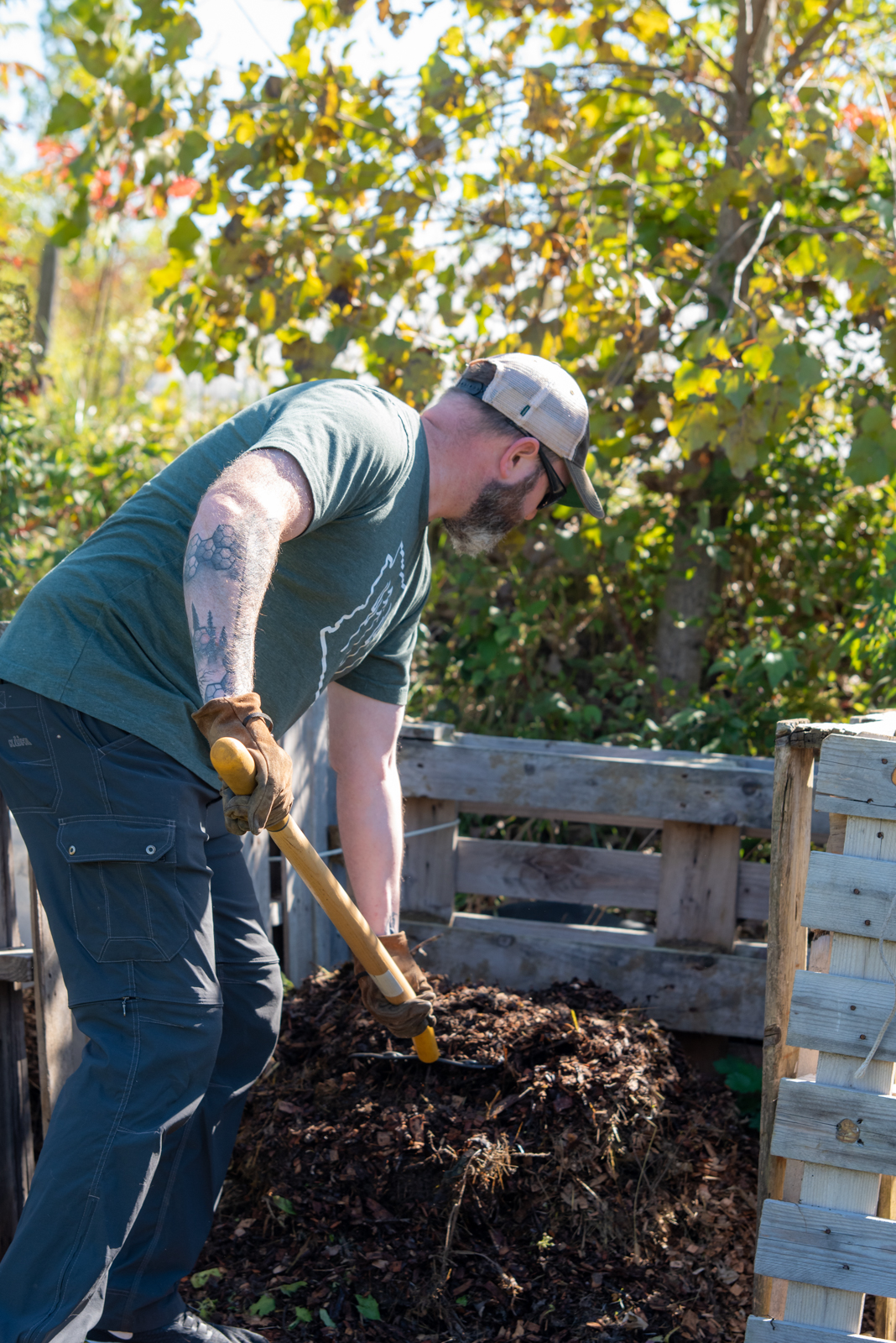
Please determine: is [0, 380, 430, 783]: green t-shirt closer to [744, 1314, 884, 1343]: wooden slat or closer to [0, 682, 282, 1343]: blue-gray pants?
[0, 682, 282, 1343]: blue-gray pants

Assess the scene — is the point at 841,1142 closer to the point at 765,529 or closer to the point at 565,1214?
the point at 565,1214

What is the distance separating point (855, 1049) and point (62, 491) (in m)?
4.71

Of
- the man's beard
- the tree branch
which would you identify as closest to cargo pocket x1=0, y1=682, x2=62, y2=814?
the man's beard

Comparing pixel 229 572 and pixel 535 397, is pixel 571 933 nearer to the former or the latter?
pixel 535 397

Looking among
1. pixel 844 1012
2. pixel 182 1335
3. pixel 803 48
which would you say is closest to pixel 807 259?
pixel 803 48

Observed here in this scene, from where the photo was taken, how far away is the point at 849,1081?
192 centimetres

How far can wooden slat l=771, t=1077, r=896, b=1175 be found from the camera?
1.86 metres

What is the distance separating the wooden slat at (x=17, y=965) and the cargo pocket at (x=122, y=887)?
60 centimetres

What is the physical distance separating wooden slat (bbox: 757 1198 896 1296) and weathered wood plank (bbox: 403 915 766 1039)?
47.5 inches

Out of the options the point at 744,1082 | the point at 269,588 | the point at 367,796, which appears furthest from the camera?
the point at 744,1082

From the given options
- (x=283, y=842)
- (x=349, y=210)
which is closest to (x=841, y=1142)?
(x=283, y=842)

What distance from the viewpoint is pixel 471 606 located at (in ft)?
15.8

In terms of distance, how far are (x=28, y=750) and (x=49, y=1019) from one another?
30.0 inches

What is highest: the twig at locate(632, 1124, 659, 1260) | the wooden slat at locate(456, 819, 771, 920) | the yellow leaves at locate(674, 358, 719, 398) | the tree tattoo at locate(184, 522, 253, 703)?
the yellow leaves at locate(674, 358, 719, 398)
